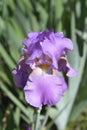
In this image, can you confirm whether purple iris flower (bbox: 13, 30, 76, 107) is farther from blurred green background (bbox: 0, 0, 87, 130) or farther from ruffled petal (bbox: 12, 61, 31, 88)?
blurred green background (bbox: 0, 0, 87, 130)

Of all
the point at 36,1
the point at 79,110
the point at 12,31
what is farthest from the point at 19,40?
the point at 79,110

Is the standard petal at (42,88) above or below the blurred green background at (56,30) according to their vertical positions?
above

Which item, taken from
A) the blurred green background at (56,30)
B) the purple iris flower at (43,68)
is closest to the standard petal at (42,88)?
the purple iris flower at (43,68)

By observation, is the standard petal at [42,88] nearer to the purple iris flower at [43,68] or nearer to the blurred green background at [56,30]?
the purple iris flower at [43,68]

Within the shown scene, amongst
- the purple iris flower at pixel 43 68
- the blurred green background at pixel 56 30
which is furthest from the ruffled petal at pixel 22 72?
the blurred green background at pixel 56 30

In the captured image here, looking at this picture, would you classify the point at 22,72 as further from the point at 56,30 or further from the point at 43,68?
the point at 56,30

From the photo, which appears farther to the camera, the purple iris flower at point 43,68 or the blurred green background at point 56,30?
the blurred green background at point 56,30

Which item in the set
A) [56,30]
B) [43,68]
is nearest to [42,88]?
[43,68]

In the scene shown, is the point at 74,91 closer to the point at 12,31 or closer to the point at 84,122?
the point at 84,122
